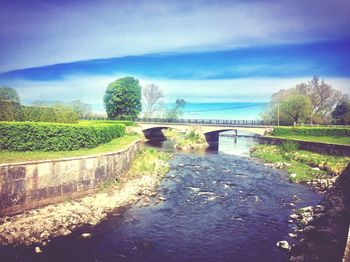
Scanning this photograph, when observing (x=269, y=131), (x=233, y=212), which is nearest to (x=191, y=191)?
(x=233, y=212)

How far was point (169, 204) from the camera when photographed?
1819 centimetres

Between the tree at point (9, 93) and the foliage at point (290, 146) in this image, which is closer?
the foliage at point (290, 146)

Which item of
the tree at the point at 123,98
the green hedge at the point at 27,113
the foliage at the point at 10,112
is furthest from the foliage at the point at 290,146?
the tree at the point at 123,98

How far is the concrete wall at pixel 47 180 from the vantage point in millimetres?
13596

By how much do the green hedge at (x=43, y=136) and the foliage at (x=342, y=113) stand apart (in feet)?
207

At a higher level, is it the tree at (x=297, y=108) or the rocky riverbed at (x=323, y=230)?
the tree at (x=297, y=108)

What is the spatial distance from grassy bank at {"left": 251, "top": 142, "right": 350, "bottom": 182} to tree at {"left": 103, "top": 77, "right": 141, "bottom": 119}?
133 feet

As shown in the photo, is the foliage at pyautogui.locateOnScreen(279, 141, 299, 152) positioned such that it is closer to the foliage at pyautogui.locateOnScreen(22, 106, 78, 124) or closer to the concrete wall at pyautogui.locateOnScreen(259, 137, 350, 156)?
the concrete wall at pyautogui.locateOnScreen(259, 137, 350, 156)

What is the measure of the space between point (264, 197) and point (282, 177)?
8011 millimetres

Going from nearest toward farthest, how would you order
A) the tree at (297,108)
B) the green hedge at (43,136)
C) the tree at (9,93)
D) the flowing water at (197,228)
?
1. the flowing water at (197,228)
2. the green hedge at (43,136)
3. the tree at (297,108)
4. the tree at (9,93)

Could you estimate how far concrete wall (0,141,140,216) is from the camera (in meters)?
13.6

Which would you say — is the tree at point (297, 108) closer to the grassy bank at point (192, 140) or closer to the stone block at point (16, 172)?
the grassy bank at point (192, 140)

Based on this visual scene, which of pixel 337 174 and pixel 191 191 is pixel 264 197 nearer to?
pixel 191 191

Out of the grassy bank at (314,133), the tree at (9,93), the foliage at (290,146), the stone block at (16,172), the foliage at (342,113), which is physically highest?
the tree at (9,93)
